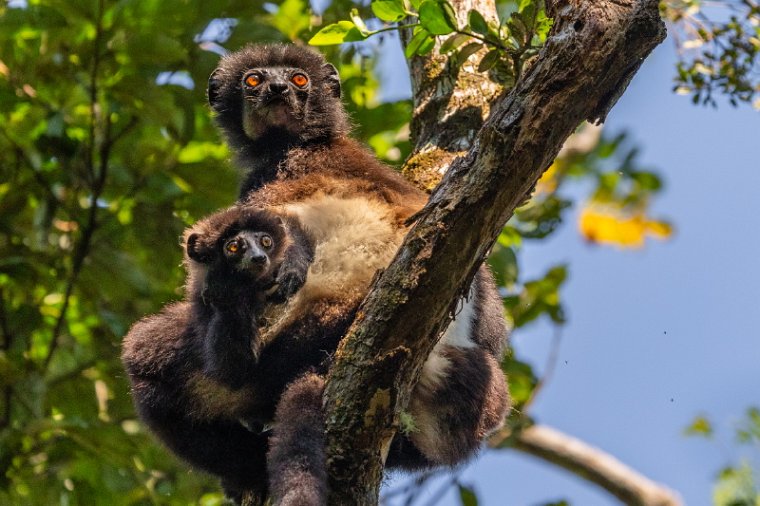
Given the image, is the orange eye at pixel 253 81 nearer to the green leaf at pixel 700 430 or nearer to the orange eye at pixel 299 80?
the orange eye at pixel 299 80

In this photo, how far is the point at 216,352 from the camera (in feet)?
13.3

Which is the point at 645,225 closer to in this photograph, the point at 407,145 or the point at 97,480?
the point at 407,145

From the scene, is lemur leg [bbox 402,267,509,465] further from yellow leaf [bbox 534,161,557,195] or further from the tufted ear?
yellow leaf [bbox 534,161,557,195]

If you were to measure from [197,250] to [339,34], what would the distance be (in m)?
1.56

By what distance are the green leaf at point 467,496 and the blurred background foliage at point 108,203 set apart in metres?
0.02

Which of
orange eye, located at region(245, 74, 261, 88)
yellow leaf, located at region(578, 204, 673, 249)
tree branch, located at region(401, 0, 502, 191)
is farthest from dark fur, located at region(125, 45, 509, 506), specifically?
yellow leaf, located at region(578, 204, 673, 249)

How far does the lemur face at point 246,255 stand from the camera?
4.00m

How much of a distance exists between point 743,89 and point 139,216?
4.24 m

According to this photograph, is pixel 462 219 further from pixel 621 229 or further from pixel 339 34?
pixel 621 229

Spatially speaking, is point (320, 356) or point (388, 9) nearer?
point (320, 356)

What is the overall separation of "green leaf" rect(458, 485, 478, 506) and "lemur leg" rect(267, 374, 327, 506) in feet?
8.87

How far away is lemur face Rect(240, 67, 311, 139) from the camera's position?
5.71 m

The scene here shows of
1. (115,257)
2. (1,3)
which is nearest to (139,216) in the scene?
(115,257)

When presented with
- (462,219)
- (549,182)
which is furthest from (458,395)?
(549,182)
